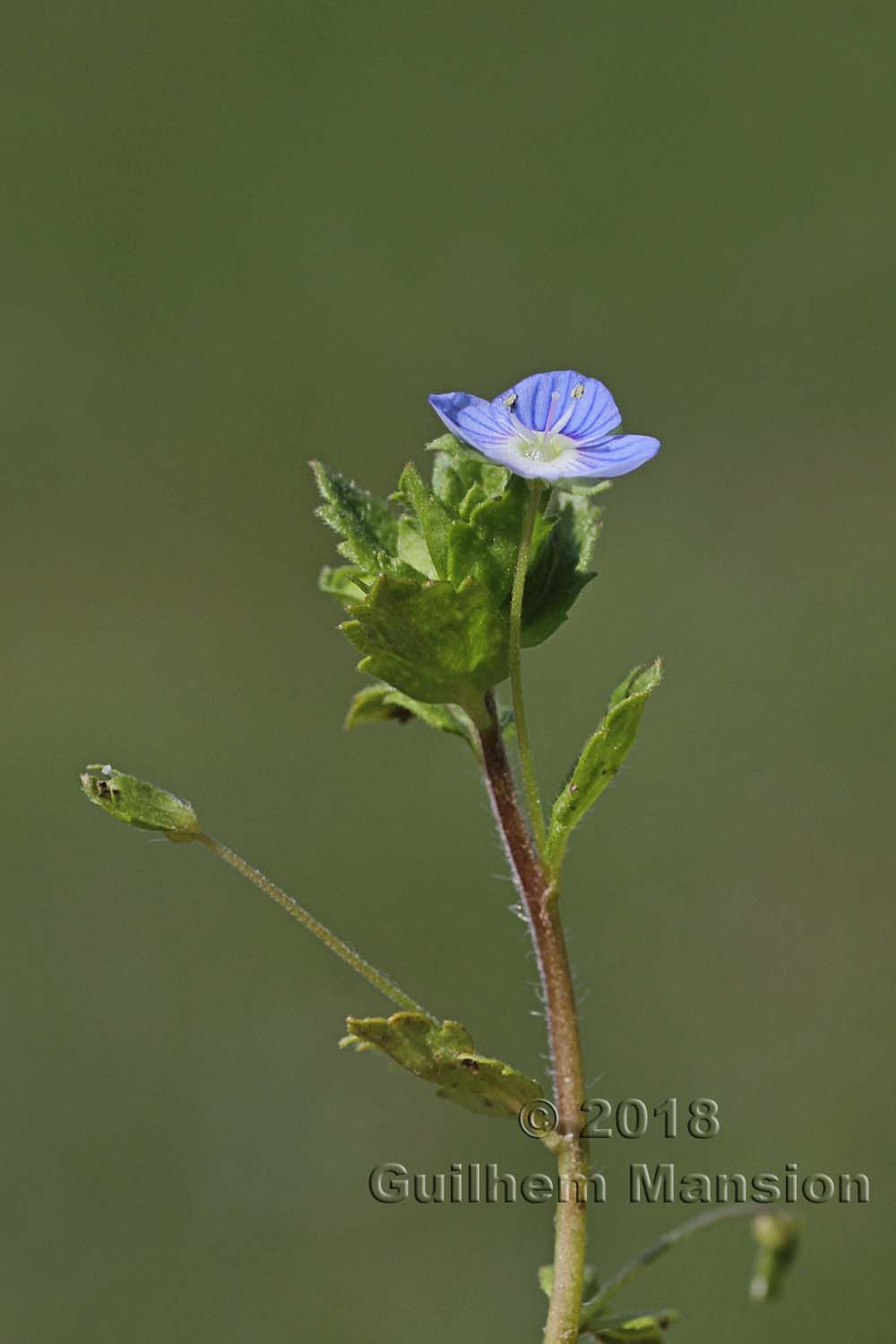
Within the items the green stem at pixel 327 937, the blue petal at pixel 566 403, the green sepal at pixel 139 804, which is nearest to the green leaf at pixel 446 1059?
the green stem at pixel 327 937

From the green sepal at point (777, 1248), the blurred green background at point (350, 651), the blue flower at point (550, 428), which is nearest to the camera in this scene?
the green sepal at point (777, 1248)

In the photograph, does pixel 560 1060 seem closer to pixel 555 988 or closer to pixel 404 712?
Answer: pixel 555 988

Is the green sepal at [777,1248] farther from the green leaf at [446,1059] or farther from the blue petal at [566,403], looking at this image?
the blue petal at [566,403]

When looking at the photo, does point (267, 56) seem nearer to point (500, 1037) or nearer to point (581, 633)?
point (581, 633)

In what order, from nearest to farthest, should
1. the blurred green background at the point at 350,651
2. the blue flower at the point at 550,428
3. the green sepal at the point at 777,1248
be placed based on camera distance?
the green sepal at the point at 777,1248, the blue flower at the point at 550,428, the blurred green background at the point at 350,651

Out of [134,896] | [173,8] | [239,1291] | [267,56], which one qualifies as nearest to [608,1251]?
[239,1291]

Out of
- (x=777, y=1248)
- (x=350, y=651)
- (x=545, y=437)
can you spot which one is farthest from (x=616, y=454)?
(x=350, y=651)
